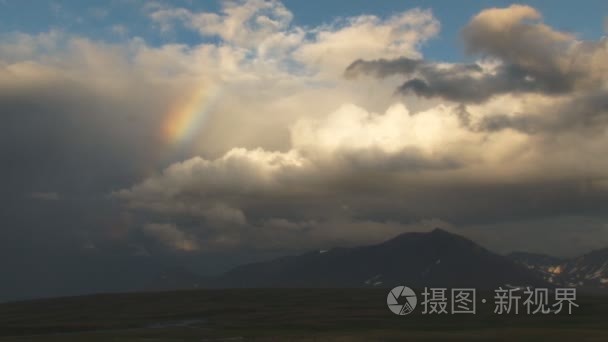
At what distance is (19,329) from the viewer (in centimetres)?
19525

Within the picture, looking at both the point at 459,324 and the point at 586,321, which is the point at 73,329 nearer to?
the point at 459,324

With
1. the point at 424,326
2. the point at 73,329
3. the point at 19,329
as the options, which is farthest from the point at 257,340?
the point at 19,329

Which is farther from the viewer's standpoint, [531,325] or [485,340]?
[531,325]

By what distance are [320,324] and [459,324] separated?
135 feet

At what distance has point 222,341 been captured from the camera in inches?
4877

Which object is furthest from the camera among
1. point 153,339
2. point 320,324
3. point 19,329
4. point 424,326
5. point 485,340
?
point 19,329

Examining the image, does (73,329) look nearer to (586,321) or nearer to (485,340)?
(485,340)

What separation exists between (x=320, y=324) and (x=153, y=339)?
6209 cm

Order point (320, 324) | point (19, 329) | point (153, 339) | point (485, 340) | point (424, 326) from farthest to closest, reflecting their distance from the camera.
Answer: point (19, 329)
point (320, 324)
point (424, 326)
point (153, 339)
point (485, 340)

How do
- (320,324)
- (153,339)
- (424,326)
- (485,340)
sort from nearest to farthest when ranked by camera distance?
(485,340), (153,339), (424,326), (320,324)

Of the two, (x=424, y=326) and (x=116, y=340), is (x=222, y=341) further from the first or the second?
(x=424, y=326)

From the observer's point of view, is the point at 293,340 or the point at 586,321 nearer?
the point at 293,340

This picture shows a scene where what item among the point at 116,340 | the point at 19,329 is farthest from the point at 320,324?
the point at 19,329

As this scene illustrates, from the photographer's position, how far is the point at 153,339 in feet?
441
